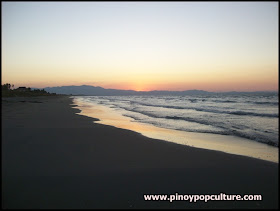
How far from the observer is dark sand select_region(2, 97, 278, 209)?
4023 millimetres

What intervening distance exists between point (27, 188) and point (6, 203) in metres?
0.57

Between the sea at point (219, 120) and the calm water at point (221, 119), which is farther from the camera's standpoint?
the calm water at point (221, 119)

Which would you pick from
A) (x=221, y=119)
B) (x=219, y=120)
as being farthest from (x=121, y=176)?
(x=221, y=119)

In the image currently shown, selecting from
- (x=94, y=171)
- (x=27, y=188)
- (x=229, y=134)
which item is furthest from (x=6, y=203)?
(x=229, y=134)

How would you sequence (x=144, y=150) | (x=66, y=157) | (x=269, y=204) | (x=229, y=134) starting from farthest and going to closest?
(x=229, y=134) → (x=144, y=150) → (x=66, y=157) → (x=269, y=204)

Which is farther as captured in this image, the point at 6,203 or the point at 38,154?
the point at 38,154

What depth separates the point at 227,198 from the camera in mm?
4305

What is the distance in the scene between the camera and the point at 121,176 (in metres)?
5.12

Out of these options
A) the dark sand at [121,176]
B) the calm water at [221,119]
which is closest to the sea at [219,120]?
the calm water at [221,119]

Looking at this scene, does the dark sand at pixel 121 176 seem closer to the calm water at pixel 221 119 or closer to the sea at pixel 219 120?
the sea at pixel 219 120

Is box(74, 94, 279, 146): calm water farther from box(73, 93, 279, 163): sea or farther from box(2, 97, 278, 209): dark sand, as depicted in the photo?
box(2, 97, 278, 209): dark sand

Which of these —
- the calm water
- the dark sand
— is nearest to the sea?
the calm water

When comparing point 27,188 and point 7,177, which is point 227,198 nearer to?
point 27,188

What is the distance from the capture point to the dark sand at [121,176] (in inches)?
158
